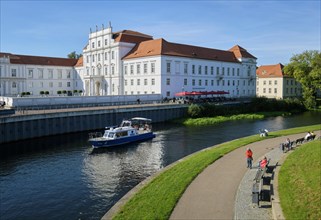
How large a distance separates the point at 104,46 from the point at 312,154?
67770 millimetres

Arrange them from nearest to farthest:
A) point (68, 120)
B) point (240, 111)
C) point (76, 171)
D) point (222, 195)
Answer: point (222, 195) < point (76, 171) < point (68, 120) < point (240, 111)

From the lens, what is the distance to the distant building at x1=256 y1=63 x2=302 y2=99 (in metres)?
104

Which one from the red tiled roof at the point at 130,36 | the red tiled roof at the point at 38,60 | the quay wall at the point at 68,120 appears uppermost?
the red tiled roof at the point at 130,36

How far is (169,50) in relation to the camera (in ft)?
241

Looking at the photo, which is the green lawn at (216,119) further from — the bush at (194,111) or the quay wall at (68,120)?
the quay wall at (68,120)

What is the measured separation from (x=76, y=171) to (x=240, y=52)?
77.3 metres

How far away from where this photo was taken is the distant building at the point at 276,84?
104 meters

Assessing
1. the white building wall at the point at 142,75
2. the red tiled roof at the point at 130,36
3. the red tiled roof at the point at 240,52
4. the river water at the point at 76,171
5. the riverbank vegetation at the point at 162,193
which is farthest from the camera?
the red tiled roof at the point at 240,52

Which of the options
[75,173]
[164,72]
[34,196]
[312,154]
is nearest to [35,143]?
[75,173]

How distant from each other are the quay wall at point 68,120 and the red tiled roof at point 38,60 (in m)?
48.9

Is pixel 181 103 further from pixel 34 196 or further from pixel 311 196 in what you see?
pixel 311 196

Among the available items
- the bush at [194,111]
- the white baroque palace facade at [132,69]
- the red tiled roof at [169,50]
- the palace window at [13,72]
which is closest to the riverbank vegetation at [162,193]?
the bush at [194,111]

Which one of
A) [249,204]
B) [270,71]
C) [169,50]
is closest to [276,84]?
[270,71]

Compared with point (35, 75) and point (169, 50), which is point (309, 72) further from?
point (35, 75)
